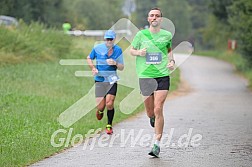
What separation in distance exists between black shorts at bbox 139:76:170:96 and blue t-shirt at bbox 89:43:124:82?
260cm

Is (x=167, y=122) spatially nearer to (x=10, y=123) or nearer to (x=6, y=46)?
(x=10, y=123)

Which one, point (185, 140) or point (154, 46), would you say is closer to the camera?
point (154, 46)

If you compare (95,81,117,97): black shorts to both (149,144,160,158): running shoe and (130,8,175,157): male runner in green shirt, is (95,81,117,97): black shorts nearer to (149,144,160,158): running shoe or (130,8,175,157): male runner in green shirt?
(130,8,175,157): male runner in green shirt

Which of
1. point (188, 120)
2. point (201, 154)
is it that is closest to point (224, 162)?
point (201, 154)

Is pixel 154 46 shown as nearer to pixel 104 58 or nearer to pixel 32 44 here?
pixel 104 58

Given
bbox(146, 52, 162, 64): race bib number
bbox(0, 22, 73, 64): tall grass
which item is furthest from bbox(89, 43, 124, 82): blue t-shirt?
bbox(0, 22, 73, 64): tall grass

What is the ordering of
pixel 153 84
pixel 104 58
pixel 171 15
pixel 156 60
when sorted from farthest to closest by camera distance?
pixel 171 15, pixel 104 58, pixel 153 84, pixel 156 60

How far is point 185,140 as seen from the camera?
12.8m

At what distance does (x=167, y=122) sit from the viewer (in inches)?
633

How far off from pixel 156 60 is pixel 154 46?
9.1 inches

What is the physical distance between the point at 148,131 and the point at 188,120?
268 cm

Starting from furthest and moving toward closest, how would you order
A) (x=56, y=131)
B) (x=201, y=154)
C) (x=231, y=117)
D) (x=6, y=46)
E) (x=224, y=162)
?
(x=6, y=46) < (x=231, y=117) < (x=56, y=131) < (x=201, y=154) < (x=224, y=162)

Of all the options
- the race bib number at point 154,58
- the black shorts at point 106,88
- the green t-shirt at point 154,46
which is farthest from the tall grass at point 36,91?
the race bib number at point 154,58

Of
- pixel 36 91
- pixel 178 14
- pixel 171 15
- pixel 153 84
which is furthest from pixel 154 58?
pixel 178 14
